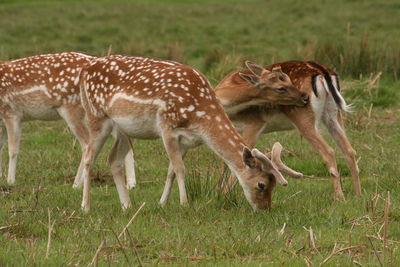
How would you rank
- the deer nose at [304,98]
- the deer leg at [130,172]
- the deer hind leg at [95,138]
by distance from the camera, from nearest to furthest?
the deer hind leg at [95,138] → the deer nose at [304,98] → the deer leg at [130,172]

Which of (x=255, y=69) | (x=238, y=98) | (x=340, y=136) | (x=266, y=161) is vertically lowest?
(x=340, y=136)

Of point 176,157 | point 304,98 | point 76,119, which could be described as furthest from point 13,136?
point 304,98

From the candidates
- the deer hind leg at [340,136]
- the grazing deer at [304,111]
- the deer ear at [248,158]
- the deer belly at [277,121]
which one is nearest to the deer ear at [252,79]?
the grazing deer at [304,111]

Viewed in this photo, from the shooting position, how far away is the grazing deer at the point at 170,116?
6602 mm

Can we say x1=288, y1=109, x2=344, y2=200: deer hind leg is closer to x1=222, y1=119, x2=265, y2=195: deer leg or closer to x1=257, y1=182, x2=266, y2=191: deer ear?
x1=222, y1=119, x2=265, y2=195: deer leg

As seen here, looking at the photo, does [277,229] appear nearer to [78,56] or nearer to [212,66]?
[78,56]

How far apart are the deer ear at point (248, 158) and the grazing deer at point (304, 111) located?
0.85 metres

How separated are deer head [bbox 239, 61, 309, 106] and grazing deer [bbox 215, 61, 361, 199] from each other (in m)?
0.01

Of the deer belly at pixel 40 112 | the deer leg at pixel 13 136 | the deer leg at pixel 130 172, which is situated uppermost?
the deer belly at pixel 40 112

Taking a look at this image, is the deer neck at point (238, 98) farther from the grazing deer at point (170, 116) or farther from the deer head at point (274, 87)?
the grazing deer at point (170, 116)

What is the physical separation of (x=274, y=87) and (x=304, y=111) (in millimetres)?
342

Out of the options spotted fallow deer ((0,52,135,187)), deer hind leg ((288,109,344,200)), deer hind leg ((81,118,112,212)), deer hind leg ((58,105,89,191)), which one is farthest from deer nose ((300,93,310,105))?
deer hind leg ((58,105,89,191))

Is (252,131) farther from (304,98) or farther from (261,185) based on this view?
(261,185)

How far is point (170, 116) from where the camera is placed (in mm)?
6691
